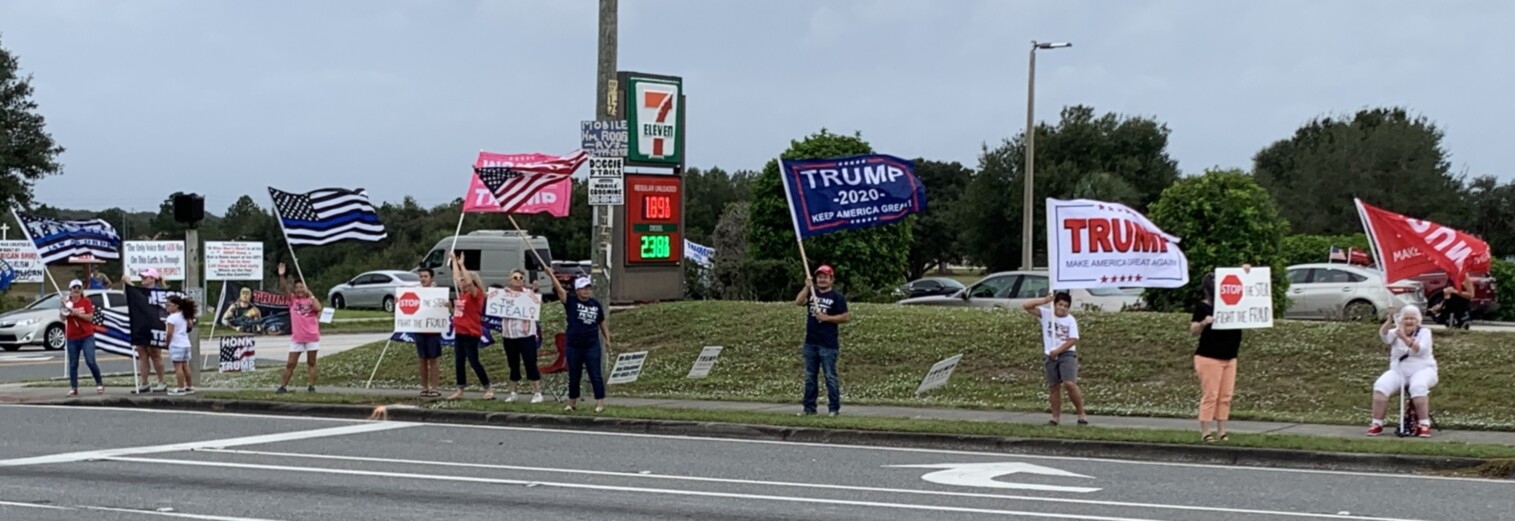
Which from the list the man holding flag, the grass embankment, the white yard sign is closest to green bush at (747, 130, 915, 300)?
the grass embankment

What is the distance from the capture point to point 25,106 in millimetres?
49531

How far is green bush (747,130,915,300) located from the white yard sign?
18659 mm

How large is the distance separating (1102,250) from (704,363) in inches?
261

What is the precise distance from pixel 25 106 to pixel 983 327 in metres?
38.8

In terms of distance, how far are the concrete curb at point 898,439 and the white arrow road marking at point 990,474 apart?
1208 millimetres

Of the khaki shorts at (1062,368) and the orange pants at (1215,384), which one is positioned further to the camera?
the khaki shorts at (1062,368)

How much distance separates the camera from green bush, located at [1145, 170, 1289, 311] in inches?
945

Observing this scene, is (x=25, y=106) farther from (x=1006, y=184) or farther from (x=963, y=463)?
(x=963, y=463)

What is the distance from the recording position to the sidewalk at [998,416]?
49.2 feet

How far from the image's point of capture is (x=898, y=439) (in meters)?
15.0

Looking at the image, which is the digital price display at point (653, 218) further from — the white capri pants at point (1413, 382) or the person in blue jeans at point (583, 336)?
the white capri pants at point (1413, 382)

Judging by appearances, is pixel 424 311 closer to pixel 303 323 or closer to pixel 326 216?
pixel 303 323

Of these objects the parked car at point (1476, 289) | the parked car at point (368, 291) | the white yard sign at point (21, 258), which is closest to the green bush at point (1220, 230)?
the parked car at point (1476, 289)

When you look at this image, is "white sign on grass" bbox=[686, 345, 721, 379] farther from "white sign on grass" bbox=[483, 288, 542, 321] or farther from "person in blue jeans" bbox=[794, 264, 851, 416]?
"person in blue jeans" bbox=[794, 264, 851, 416]
